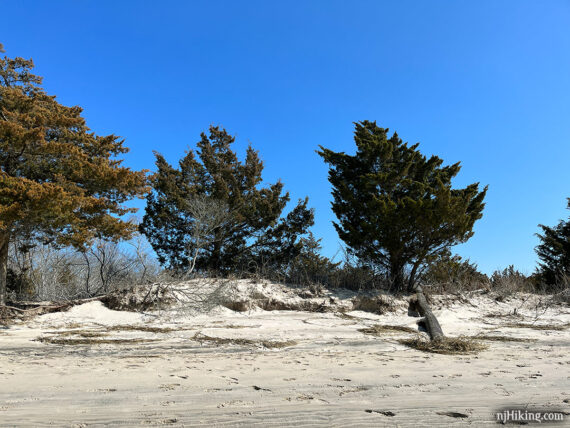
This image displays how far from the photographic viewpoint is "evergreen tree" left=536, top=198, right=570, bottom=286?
19.3 m

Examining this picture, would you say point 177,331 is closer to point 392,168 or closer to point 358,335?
point 358,335

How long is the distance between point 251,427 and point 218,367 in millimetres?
2294

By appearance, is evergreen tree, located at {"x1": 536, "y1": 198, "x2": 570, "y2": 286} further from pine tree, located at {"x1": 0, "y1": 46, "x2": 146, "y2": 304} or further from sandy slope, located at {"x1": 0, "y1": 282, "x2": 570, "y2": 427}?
pine tree, located at {"x1": 0, "y1": 46, "x2": 146, "y2": 304}

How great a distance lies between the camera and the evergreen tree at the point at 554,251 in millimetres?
19319

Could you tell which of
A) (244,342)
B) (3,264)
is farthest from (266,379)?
(3,264)

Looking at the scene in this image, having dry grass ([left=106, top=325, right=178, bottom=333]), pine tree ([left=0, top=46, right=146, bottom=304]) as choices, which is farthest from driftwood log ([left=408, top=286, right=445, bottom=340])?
pine tree ([left=0, top=46, right=146, bottom=304])

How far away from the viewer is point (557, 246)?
19.7 meters

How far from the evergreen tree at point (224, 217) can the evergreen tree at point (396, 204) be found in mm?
4521

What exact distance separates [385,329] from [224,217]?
10.8 meters

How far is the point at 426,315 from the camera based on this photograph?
31.3 feet

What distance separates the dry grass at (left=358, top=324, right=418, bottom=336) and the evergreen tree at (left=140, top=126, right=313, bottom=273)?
379 inches

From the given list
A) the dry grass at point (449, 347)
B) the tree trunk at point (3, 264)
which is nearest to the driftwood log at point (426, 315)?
the dry grass at point (449, 347)

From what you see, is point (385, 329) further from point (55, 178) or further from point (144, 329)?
point (55, 178)

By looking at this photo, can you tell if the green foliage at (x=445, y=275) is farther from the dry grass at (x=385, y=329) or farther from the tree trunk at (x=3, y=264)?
the tree trunk at (x=3, y=264)
